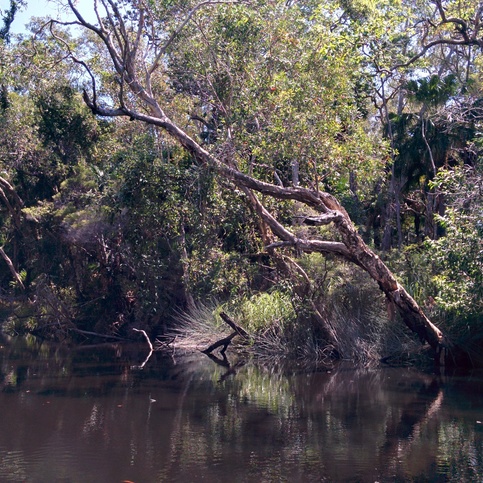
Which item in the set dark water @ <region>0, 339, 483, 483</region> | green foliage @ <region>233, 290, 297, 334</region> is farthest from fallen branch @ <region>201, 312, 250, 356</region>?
dark water @ <region>0, 339, 483, 483</region>

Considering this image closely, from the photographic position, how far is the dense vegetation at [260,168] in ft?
52.2

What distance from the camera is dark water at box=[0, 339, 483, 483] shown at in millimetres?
8945

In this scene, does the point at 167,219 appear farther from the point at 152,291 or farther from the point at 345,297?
the point at 152,291

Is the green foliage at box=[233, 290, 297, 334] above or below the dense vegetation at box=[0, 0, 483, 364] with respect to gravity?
below

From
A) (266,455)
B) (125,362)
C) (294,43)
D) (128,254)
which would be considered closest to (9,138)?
(128,254)

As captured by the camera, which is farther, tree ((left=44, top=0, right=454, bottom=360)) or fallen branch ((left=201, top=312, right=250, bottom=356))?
fallen branch ((left=201, top=312, right=250, bottom=356))

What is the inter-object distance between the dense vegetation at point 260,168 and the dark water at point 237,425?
2318 mm

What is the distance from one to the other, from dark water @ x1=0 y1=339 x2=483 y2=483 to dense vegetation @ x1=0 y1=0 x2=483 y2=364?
91.3 inches

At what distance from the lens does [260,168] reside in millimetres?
18344

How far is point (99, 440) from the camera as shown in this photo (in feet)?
34.6

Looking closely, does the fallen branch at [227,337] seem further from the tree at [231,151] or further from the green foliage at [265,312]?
the tree at [231,151]

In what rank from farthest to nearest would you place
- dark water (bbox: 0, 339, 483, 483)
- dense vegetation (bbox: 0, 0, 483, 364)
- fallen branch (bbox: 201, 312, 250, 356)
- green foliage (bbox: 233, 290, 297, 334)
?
1. fallen branch (bbox: 201, 312, 250, 356)
2. green foliage (bbox: 233, 290, 297, 334)
3. dense vegetation (bbox: 0, 0, 483, 364)
4. dark water (bbox: 0, 339, 483, 483)

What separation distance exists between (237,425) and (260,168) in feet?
27.7

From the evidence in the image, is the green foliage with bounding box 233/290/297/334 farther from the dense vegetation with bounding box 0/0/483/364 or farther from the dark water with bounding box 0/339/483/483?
the dark water with bounding box 0/339/483/483
